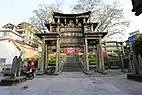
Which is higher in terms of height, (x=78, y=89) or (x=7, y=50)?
(x=7, y=50)

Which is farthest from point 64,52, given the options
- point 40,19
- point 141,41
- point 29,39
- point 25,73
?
point 141,41

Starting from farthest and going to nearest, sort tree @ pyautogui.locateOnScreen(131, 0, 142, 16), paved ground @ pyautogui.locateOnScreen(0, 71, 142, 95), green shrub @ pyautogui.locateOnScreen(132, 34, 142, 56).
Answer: green shrub @ pyautogui.locateOnScreen(132, 34, 142, 56)
paved ground @ pyautogui.locateOnScreen(0, 71, 142, 95)
tree @ pyautogui.locateOnScreen(131, 0, 142, 16)

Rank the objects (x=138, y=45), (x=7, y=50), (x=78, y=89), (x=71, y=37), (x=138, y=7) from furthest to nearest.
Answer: (x=7, y=50) → (x=71, y=37) → (x=138, y=45) → (x=78, y=89) → (x=138, y=7)

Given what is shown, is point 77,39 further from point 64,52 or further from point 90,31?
point 64,52

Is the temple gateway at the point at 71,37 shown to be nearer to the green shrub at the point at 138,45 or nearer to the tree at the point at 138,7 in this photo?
the green shrub at the point at 138,45

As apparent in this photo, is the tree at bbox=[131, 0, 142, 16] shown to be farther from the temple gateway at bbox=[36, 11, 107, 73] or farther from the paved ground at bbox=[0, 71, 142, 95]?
the temple gateway at bbox=[36, 11, 107, 73]

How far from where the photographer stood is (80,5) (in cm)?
2969

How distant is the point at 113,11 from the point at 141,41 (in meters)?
19.6

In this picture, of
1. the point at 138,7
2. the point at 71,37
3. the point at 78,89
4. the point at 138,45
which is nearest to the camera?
the point at 138,7

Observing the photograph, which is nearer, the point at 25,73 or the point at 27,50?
the point at 25,73

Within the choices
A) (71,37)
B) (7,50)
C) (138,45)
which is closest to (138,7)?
(138,45)

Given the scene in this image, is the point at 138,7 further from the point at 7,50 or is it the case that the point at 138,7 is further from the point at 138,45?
the point at 7,50

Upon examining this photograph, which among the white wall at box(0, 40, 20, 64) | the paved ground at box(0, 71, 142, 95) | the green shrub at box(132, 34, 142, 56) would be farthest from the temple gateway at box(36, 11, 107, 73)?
the white wall at box(0, 40, 20, 64)

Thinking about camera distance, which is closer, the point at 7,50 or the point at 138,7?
the point at 138,7
